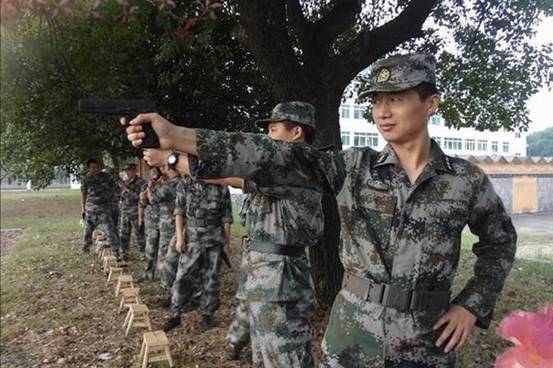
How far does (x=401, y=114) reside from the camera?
6.31 feet

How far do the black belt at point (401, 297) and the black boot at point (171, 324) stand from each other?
147 inches

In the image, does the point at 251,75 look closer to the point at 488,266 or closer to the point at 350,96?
the point at 350,96

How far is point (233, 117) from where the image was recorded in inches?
318

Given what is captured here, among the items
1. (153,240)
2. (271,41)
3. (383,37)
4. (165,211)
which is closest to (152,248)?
(153,240)

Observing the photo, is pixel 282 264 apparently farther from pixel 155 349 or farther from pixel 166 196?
pixel 166 196

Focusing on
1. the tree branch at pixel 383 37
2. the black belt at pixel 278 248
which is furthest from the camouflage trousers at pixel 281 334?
the tree branch at pixel 383 37

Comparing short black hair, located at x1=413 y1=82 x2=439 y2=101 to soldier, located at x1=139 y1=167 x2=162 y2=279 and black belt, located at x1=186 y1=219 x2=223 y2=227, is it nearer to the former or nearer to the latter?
black belt, located at x1=186 y1=219 x2=223 y2=227

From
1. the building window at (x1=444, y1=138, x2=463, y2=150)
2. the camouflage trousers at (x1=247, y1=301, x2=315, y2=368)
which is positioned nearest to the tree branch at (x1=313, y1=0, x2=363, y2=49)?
the camouflage trousers at (x1=247, y1=301, x2=315, y2=368)

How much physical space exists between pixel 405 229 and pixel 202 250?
3.77 meters

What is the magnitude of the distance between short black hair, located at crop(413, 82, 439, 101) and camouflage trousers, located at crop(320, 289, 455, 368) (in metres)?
0.80

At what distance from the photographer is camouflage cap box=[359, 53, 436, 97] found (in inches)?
74.3

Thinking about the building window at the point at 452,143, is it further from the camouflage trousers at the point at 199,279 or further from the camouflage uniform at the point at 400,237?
the camouflage uniform at the point at 400,237

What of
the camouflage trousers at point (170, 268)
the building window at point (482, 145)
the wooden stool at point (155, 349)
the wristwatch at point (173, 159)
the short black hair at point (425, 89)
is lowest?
the wooden stool at point (155, 349)

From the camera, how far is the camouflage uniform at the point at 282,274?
3053mm
